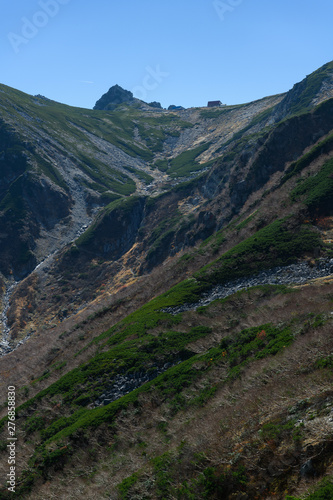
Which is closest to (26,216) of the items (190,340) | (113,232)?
(113,232)

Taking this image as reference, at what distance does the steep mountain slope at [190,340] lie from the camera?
11.8 metres

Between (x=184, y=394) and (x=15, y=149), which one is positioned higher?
(x=15, y=149)

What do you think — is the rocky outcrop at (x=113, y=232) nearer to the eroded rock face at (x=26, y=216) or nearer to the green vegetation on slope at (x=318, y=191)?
the eroded rock face at (x=26, y=216)

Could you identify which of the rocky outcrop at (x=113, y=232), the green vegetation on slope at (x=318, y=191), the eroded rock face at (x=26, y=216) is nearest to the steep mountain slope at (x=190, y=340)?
the green vegetation on slope at (x=318, y=191)

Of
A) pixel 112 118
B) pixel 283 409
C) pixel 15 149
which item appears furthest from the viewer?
pixel 112 118

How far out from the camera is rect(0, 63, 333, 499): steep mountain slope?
38.7 feet

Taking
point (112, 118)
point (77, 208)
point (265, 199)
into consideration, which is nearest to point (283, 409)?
point (265, 199)

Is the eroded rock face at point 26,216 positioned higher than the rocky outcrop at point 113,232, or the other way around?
the eroded rock face at point 26,216

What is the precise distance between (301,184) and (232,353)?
28513 millimetres

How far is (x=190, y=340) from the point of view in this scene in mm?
25969

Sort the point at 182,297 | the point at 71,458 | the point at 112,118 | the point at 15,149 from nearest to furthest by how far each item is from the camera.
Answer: the point at 71,458, the point at 182,297, the point at 15,149, the point at 112,118

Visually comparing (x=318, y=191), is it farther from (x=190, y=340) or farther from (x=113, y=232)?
(x=113, y=232)

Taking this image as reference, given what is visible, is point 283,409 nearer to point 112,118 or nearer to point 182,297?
point 182,297

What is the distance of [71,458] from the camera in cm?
1897
